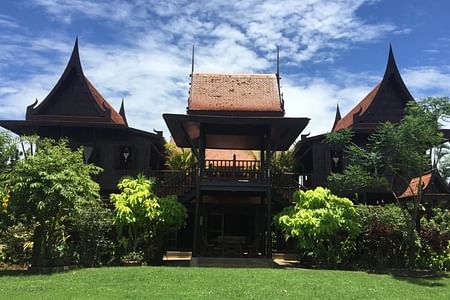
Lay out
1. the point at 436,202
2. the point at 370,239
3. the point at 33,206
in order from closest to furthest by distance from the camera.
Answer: the point at 33,206, the point at 370,239, the point at 436,202

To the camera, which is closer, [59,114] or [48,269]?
[48,269]

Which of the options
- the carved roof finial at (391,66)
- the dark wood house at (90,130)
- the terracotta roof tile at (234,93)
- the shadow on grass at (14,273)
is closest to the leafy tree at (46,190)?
the shadow on grass at (14,273)

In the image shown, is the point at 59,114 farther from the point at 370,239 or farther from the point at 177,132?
the point at 370,239

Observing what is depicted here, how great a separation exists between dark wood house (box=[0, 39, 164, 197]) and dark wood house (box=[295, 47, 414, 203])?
7429mm

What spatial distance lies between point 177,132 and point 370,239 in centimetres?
818

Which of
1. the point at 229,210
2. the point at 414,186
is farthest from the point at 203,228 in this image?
the point at 414,186

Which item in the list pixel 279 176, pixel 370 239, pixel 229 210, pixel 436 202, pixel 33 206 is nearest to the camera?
pixel 33 206

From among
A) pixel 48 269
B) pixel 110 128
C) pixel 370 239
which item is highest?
pixel 110 128

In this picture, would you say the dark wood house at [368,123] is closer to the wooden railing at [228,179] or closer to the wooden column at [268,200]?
the wooden railing at [228,179]

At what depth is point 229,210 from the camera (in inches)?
746

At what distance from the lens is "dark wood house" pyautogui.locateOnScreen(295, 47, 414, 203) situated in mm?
19641

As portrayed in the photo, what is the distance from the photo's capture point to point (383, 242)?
41.2ft

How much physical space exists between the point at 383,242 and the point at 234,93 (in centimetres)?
753

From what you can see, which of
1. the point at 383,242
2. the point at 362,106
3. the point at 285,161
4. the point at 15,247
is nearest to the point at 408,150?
the point at 383,242
